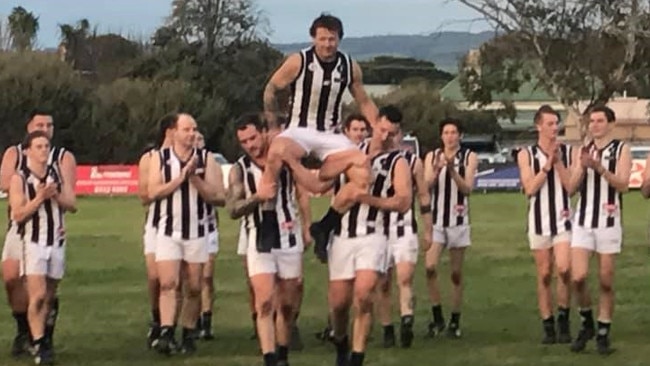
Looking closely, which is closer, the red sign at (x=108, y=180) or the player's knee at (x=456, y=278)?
the player's knee at (x=456, y=278)

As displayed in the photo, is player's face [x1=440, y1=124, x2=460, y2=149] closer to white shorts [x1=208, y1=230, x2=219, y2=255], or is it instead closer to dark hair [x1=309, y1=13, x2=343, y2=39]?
white shorts [x1=208, y1=230, x2=219, y2=255]

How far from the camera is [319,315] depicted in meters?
16.9

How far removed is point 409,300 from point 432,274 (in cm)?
95

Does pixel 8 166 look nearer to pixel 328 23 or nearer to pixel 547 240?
pixel 328 23

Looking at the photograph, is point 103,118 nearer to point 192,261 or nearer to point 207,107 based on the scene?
point 207,107

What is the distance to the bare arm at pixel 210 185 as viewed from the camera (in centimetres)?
1277

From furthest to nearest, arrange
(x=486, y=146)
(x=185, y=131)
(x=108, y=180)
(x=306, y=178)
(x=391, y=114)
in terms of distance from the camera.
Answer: (x=486, y=146) < (x=108, y=180) < (x=185, y=131) < (x=391, y=114) < (x=306, y=178)

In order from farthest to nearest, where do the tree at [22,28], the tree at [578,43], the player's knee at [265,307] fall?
the tree at [22,28]
the tree at [578,43]
the player's knee at [265,307]

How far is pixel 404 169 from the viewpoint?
38.2 ft

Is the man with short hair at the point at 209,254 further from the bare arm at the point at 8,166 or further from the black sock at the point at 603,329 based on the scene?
the black sock at the point at 603,329

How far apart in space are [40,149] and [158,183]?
3.53 feet

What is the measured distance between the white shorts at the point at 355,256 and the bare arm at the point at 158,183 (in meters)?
2.04

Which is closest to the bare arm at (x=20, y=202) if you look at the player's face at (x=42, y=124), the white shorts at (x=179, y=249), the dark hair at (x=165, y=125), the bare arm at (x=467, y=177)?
the player's face at (x=42, y=124)

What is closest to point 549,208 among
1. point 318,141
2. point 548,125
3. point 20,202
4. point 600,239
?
point 548,125
